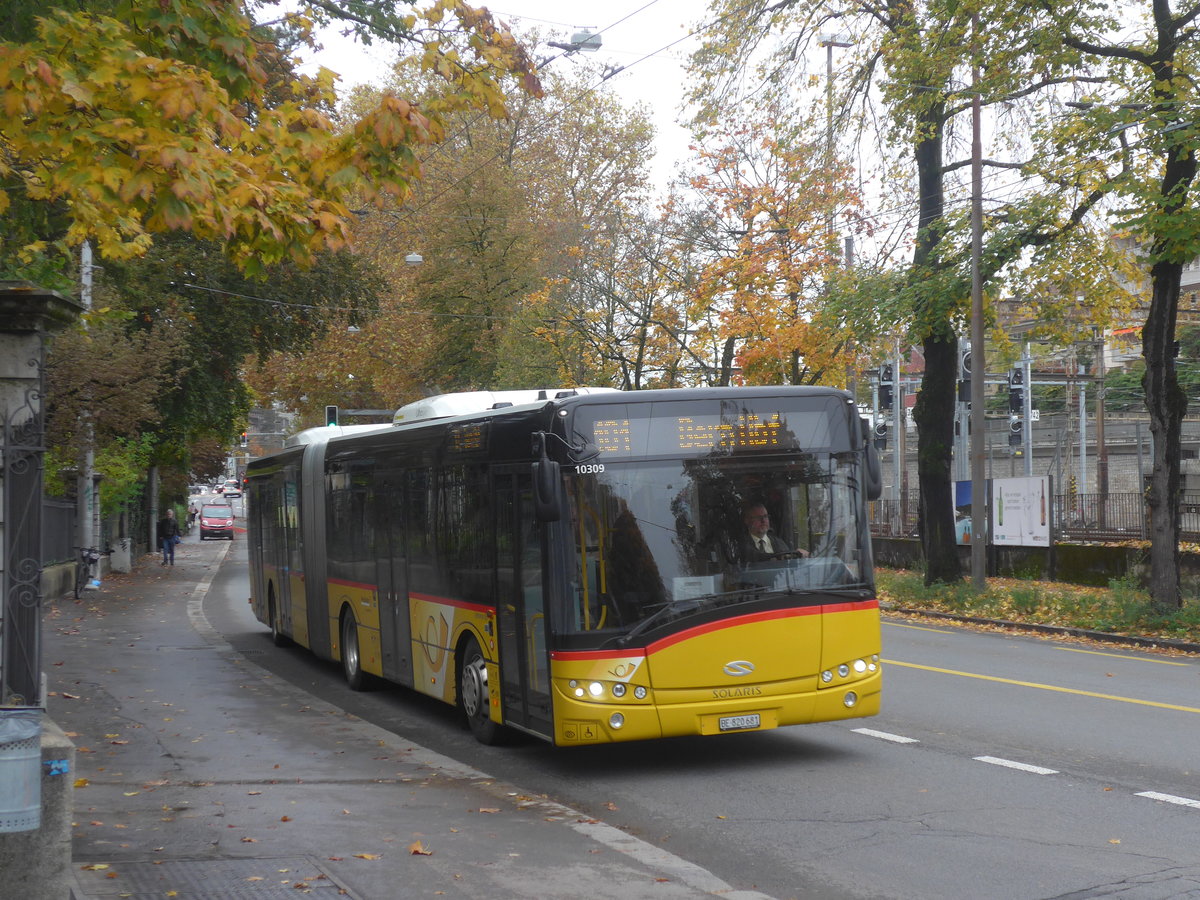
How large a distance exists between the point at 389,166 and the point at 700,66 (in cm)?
1813

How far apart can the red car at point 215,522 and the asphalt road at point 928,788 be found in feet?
191

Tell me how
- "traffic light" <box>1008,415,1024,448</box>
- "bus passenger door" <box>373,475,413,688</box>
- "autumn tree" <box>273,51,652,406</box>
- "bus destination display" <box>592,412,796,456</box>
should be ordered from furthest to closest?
"autumn tree" <box>273,51,652,406</box> < "traffic light" <box>1008,415,1024,448</box> < "bus passenger door" <box>373,475,413,688</box> < "bus destination display" <box>592,412,796,456</box>

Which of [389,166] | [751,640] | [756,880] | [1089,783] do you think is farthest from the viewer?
[751,640]

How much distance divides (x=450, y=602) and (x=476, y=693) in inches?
33.1

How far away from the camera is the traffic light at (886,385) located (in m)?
44.4

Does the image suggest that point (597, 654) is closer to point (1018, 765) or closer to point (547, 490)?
point (547, 490)

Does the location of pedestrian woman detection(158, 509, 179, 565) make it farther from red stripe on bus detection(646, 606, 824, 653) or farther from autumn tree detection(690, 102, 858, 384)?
red stripe on bus detection(646, 606, 824, 653)

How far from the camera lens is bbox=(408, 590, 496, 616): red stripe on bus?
11.1 meters

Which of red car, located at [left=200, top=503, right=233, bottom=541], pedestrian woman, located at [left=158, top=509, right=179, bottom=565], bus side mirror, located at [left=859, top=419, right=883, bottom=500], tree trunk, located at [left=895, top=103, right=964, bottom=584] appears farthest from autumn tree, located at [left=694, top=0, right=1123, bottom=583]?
red car, located at [left=200, top=503, right=233, bottom=541]

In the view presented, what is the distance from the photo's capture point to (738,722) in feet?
32.3

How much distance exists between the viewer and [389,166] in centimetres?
871

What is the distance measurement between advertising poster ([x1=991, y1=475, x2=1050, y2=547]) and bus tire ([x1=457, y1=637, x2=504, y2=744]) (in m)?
19.4

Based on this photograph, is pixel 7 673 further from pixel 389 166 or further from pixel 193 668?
pixel 193 668

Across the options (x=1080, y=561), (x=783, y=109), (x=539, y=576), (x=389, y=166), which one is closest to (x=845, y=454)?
(x=539, y=576)
